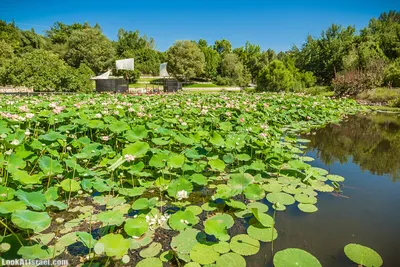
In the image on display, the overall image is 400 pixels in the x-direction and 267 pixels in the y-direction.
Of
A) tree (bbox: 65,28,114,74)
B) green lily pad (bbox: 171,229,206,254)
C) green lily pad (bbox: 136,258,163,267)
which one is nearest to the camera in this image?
green lily pad (bbox: 136,258,163,267)

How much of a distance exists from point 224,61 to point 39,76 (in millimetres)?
25095

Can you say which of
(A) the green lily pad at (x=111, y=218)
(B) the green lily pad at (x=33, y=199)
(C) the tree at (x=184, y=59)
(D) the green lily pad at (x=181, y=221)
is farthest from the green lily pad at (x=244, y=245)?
(C) the tree at (x=184, y=59)

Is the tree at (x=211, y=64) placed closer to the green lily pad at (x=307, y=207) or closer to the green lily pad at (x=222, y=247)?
the green lily pad at (x=307, y=207)

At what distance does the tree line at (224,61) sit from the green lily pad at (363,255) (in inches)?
468

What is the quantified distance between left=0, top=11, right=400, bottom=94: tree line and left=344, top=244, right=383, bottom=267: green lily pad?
11.9 metres

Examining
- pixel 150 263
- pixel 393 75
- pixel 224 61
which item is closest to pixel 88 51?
pixel 224 61

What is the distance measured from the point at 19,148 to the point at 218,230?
1736mm

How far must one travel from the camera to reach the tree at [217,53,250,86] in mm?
29984

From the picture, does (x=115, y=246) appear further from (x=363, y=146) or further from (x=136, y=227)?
(x=363, y=146)

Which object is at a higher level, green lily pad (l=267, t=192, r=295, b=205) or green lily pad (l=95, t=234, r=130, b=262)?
green lily pad (l=95, t=234, r=130, b=262)

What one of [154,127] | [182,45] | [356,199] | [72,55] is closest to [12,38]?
[72,55]

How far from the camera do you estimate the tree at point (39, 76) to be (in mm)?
10828

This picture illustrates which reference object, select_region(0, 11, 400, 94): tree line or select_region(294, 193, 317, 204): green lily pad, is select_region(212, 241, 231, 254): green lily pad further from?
select_region(0, 11, 400, 94): tree line

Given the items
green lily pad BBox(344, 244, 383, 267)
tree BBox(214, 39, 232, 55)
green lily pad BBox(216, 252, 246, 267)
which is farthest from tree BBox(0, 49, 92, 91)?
tree BBox(214, 39, 232, 55)
